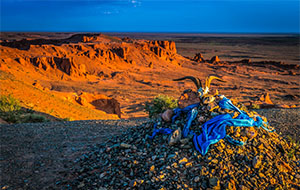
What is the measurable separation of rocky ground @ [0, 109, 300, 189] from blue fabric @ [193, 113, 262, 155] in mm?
118

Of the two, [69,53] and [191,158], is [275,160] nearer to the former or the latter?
[191,158]

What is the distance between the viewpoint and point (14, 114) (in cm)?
973

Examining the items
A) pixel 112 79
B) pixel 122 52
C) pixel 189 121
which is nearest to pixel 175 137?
pixel 189 121

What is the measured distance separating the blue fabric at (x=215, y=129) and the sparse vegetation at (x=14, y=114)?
737 cm

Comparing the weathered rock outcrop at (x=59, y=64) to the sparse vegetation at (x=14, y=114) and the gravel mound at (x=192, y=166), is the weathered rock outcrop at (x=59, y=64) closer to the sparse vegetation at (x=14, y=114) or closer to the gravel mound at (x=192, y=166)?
the sparse vegetation at (x=14, y=114)

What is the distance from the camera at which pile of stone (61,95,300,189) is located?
4.02m

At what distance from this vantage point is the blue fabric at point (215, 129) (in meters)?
4.41

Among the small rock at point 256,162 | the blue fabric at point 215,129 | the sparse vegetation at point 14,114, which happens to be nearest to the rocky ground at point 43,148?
the sparse vegetation at point 14,114

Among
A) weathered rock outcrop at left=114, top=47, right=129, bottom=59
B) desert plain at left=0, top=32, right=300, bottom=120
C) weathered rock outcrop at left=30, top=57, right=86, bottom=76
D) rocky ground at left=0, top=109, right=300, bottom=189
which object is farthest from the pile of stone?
weathered rock outcrop at left=114, top=47, right=129, bottom=59

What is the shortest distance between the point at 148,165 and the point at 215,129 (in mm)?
1392

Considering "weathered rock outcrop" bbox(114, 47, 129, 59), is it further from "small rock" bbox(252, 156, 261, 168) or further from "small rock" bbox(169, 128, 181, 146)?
"small rock" bbox(252, 156, 261, 168)

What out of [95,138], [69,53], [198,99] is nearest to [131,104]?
[95,138]

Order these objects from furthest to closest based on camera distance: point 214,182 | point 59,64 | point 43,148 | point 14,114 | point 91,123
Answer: point 59,64 < point 14,114 < point 91,123 < point 43,148 < point 214,182

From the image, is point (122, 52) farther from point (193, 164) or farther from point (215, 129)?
→ point (193, 164)
